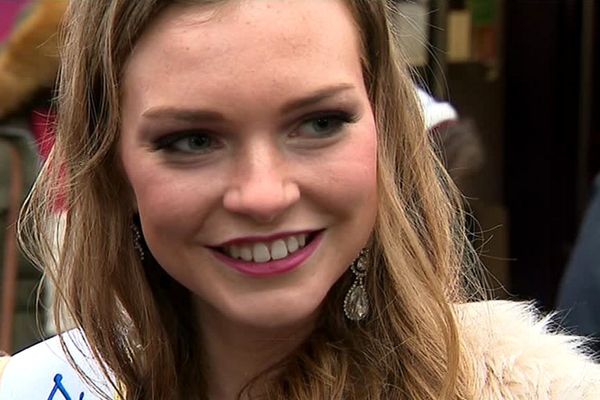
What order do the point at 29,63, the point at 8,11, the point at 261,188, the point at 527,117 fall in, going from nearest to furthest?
the point at 261,188, the point at 29,63, the point at 8,11, the point at 527,117

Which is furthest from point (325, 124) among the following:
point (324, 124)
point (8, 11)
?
point (8, 11)

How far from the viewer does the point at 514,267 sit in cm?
487

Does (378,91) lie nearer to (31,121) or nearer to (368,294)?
(368,294)

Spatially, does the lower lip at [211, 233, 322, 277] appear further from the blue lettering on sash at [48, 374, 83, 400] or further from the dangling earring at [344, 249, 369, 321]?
the blue lettering on sash at [48, 374, 83, 400]

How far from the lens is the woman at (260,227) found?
141cm

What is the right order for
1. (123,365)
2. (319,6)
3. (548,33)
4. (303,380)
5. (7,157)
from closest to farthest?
1. (319,6)
2. (303,380)
3. (123,365)
4. (7,157)
5. (548,33)

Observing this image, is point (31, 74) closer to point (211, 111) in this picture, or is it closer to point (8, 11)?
point (8, 11)

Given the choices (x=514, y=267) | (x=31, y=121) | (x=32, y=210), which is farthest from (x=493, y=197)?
(x=32, y=210)

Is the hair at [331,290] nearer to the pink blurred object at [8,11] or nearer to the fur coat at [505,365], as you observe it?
the fur coat at [505,365]

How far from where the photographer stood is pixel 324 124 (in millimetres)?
1453

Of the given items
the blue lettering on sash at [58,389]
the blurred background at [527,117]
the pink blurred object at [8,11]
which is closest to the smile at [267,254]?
the blue lettering on sash at [58,389]

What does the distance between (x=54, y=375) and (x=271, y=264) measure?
53 cm

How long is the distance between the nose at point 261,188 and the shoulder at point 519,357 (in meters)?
0.37

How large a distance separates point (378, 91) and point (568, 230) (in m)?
3.44
